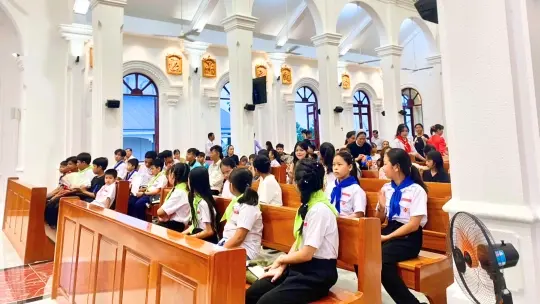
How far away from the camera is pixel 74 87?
348 inches

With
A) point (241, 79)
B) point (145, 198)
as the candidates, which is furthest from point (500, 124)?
point (241, 79)

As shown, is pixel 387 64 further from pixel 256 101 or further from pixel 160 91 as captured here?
pixel 160 91

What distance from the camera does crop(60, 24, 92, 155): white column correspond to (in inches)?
329

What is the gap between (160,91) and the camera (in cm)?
1155

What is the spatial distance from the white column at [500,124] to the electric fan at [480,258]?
305mm

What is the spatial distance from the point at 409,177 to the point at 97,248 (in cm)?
222

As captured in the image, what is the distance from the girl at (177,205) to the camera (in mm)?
3548

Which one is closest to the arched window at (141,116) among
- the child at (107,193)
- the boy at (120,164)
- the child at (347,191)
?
the boy at (120,164)

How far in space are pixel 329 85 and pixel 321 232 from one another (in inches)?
333

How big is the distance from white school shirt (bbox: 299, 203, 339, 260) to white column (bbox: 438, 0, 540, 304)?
61 centimetres

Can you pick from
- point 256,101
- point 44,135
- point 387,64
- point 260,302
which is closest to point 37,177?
point 44,135

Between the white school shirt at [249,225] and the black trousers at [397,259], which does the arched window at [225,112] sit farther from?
the black trousers at [397,259]

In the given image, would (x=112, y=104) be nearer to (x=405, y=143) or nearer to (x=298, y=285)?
(x=405, y=143)

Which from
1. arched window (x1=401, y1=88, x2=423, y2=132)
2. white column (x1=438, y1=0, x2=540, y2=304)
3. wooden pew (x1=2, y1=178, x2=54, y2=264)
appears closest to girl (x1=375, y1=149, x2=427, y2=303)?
white column (x1=438, y1=0, x2=540, y2=304)
